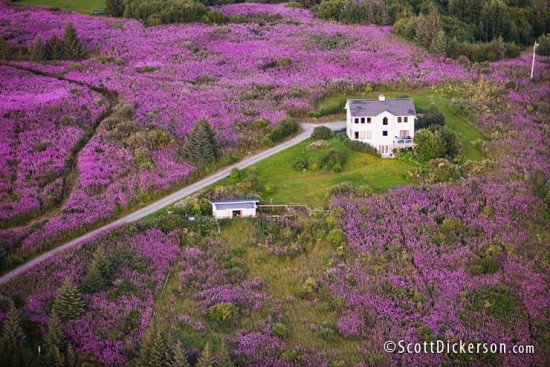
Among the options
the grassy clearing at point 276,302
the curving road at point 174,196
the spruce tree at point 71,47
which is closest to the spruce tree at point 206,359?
the grassy clearing at point 276,302

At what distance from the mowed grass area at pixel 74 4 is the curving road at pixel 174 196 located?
2488 inches

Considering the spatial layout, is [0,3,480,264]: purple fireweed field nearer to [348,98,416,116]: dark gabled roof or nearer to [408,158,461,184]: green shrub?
[348,98,416,116]: dark gabled roof

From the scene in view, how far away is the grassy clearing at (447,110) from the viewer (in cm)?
6354

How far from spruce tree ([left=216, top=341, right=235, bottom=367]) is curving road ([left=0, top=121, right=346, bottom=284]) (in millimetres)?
17127

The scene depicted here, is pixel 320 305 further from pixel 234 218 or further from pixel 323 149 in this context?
pixel 323 149

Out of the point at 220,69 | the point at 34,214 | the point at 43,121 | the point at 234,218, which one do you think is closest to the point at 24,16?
the point at 220,69

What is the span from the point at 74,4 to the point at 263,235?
279ft

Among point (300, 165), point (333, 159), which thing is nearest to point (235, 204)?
point (300, 165)

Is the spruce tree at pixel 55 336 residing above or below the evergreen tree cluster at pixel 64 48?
below

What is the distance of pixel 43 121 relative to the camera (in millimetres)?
66250

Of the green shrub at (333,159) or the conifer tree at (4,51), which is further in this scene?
the conifer tree at (4,51)

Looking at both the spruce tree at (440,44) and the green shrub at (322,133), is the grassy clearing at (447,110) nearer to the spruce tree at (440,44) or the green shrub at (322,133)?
the green shrub at (322,133)

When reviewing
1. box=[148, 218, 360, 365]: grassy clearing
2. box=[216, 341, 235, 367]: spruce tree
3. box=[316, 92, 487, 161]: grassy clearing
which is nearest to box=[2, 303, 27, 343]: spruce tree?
box=[148, 218, 360, 365]: grassy clearing

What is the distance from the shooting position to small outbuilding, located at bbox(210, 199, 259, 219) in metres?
51.6
